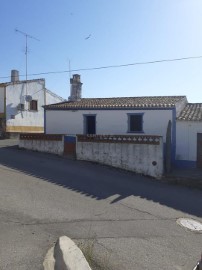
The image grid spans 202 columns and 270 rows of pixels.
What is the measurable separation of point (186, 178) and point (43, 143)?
789 centimetres

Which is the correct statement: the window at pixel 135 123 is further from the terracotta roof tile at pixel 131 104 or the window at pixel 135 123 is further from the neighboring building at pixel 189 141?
the neighboring building at pixel 189 141

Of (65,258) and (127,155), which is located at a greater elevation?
(127,155)

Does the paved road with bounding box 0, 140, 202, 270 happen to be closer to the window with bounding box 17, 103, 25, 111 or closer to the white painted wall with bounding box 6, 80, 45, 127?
the white painted wall with bounding box 6, 80, 45, 127

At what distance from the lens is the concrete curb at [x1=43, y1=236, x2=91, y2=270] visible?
5762 millimetres

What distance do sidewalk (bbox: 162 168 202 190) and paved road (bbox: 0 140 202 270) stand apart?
646mm

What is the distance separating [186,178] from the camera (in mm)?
15781

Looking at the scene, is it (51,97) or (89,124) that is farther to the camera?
(51,97)

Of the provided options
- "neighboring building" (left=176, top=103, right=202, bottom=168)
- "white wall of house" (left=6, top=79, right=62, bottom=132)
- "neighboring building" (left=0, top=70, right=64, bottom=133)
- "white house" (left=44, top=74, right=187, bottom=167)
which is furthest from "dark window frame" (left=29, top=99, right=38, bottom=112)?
"neighboring building" (left=176, top=103, right=202, bottom=168)

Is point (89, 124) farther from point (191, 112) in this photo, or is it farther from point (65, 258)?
point (65, 258)

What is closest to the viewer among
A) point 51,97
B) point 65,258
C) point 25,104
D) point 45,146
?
point 65,258

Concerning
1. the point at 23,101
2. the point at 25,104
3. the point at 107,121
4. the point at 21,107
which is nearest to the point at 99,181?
the point at 107,121

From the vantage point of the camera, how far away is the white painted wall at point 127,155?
16.4 meters

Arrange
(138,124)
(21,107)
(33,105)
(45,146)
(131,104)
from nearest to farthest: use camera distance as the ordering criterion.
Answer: (45,146) → (138,124) → (131,104) → (21,107) → (33,105)

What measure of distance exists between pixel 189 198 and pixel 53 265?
857 cm
